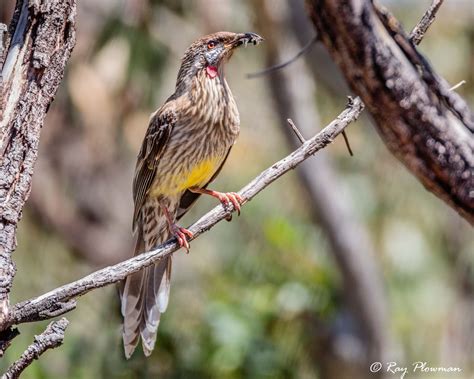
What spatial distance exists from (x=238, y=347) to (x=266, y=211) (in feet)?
8.95

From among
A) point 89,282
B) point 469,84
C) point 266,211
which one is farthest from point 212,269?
point 89,282

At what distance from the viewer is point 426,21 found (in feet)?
12.3

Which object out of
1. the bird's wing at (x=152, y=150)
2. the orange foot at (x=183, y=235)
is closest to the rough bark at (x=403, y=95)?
the orange foot at (x=183, y=235)

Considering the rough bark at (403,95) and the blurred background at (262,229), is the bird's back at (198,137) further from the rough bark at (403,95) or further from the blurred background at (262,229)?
the blurred background at (262,229)

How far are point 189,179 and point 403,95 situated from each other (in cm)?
156

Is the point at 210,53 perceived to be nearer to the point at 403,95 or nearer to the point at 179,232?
the point at 179,232

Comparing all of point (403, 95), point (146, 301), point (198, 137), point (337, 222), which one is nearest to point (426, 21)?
point (403, 95)

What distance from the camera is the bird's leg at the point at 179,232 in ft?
12.9

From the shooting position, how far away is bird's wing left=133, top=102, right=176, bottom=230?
4.93 meters

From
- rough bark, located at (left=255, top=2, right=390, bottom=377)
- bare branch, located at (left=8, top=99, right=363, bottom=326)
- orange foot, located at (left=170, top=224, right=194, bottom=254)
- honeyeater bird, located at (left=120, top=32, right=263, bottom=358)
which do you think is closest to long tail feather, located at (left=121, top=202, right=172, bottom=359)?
honeyeater bird, located at (left=120, top=32, right=263, bottom=358)

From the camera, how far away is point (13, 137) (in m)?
3.08

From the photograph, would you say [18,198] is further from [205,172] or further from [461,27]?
[461,27]

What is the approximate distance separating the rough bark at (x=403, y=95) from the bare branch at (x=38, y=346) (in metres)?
1.54

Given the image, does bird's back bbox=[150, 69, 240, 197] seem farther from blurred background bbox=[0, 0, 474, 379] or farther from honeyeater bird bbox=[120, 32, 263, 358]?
blurred background bbox=[0, 0, 474, 379]
